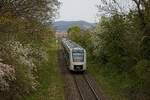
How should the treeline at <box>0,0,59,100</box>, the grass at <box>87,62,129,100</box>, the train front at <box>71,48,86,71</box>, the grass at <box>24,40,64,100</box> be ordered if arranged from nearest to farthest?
the treeline at <box>0,0,59,100</box>, the grass at <box>24,40,64,100</box>, the grass at <box>87,62,129,100</box>, the train front at <box>71,48,86,71</box>

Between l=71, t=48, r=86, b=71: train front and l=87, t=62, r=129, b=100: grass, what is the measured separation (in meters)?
1.74

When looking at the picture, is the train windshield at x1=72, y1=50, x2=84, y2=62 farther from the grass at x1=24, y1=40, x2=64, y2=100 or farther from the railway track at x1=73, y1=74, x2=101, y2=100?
the grass at x1=24, y1=40, x2=64, y2=100

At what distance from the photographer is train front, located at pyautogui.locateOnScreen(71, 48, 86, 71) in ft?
135

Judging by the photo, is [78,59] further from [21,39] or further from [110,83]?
[21,39]

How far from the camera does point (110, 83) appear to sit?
3459cm

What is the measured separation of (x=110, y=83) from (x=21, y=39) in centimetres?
934

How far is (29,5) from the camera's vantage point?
2997cm

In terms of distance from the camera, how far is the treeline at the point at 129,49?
93.8 feet

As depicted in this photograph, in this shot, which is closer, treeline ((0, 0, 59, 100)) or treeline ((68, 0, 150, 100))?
treeline ((0, 0, 59, 100))

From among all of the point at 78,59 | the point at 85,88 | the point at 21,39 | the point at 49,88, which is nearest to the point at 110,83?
the point at 85,88

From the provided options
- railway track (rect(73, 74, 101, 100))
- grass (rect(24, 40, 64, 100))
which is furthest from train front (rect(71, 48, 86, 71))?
Result: grass (rect(24, 40, 64, 100))

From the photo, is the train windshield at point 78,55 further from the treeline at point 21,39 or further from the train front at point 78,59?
the treeline at point 21,39

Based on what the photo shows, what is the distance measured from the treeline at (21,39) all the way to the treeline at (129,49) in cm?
725

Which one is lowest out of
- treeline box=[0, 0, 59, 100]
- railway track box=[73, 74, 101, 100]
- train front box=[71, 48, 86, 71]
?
railway track box=[73, 74, 101, 100]
